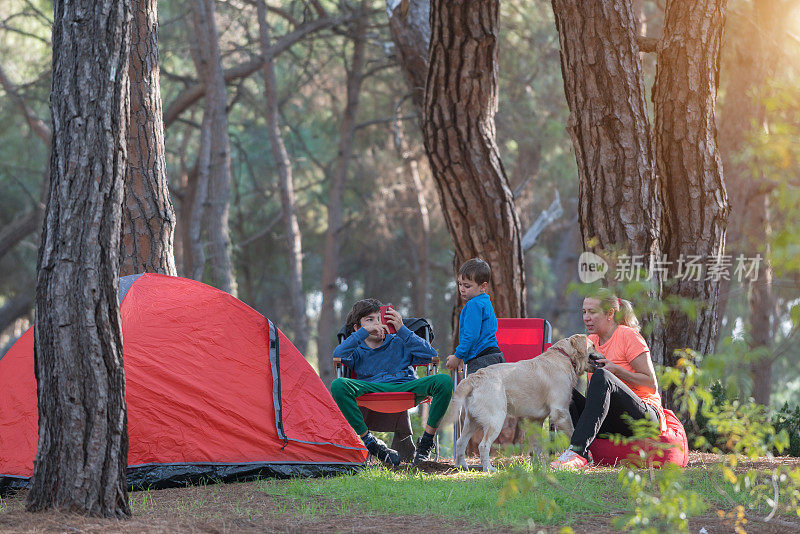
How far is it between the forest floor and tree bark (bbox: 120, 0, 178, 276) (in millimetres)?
2358

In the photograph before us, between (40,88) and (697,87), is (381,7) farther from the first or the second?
(697,87)

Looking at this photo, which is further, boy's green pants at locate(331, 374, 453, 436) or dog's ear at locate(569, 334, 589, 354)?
boy's green pants at locate(331, 374, 453, 436)

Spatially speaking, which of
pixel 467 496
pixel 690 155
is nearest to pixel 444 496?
pixel 467 496

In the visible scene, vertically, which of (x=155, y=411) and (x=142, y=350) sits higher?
(x=142, y=350)

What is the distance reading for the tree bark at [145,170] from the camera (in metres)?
6.50

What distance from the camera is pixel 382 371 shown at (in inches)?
228

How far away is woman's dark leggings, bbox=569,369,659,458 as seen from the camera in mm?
4945

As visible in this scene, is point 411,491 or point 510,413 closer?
point 411,491

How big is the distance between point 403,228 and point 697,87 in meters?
11.8

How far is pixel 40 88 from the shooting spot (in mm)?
14406

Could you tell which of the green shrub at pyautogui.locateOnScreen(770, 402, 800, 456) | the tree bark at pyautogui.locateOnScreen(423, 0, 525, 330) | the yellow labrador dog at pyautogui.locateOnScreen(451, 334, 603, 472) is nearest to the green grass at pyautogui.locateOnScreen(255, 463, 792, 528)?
the yellow labrador dog at pyautogui.locateOnScreen(451, 334, 603, 472)

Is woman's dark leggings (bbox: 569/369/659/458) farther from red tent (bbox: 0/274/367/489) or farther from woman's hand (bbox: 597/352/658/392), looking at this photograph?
red tent (bbox: 0/274/367/489)

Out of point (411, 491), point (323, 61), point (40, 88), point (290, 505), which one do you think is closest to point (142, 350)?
point (290, 505)

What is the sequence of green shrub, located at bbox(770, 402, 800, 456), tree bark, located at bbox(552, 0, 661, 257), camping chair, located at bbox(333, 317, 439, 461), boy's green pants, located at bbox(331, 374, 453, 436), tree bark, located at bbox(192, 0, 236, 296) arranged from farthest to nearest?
tree bark, located at bbox(192, 0, 236, 296) < green shrub, located at bbox(770, 402, 800, 456) < tree bark, located at bbox(552, 0, 661, 257) < camping chair, located at bbox(333, 317, 439, 461) < boy's green pants, located at bbox(331, 374, 453, 436)
